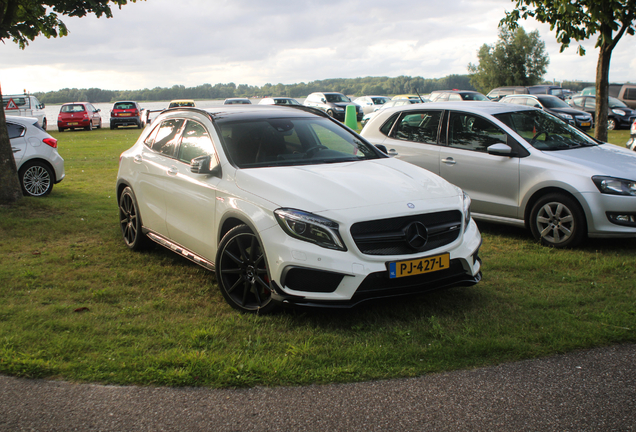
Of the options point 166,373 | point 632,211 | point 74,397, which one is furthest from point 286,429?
point 632,211

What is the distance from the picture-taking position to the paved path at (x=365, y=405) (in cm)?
299

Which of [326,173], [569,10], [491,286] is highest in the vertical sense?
[569,10]

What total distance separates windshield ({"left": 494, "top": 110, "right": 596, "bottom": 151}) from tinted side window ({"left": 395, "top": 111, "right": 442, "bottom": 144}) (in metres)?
0.89

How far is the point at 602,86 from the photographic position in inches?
480

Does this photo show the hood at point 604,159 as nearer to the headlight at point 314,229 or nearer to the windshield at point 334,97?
the headlight at point 314,229

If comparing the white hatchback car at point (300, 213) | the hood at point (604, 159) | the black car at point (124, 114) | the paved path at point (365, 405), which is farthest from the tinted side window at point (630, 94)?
the paved path at point (365, 405)

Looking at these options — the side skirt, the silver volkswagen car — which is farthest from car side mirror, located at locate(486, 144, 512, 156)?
the side skirt

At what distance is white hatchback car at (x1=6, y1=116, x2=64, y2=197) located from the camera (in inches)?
400

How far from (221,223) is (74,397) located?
1854 mm

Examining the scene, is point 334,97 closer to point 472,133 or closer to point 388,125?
point 388,125

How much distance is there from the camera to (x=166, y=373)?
11.5 ft

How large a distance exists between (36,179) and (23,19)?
297 centimetres

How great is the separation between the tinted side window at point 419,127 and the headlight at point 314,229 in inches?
165

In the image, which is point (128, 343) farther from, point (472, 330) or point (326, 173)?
point (472, 330)
